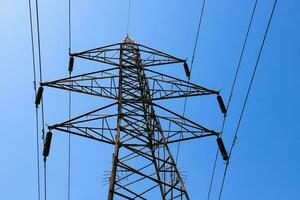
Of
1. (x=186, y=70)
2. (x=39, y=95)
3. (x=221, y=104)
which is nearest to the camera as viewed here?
(x=39, y=95)

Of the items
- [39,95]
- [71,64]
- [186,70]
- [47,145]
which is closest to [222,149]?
[47,145]

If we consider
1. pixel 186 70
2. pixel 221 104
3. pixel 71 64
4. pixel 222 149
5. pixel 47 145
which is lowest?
pixel 47 145

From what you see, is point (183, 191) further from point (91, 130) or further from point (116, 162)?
point (91, 130)

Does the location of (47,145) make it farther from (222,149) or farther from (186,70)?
(186,70)

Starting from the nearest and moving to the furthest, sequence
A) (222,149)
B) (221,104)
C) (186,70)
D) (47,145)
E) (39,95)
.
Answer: (47,145) < (222,149) < (39,95) < (221,104) < (186,70)

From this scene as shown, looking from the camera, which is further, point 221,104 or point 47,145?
point 221,104

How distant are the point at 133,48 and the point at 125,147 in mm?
8050

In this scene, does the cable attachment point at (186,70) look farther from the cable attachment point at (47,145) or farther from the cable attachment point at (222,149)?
the cable attachment point at (47,145)

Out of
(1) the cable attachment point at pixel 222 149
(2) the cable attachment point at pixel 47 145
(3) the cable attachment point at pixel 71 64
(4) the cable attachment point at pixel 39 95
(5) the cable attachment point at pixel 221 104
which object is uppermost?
(3) the cable attachment point at pixel 71 64

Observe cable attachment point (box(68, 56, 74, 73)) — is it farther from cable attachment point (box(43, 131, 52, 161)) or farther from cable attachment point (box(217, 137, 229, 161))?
cable attachment point (box(217, 137, 229, 161))

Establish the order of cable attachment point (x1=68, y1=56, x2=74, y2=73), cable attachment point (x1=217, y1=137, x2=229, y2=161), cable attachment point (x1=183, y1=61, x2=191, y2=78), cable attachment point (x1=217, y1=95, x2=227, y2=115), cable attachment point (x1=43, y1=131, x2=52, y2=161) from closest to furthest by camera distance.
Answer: cable attachment point (x1=43, y1=131, x2=52, y2=161) → cable attachment point (x1=217, y1=137, x2=229, y2=161) → cable attachment point (x1=217, y1=95, x2=227, y2=115) → cable attachment point (x1=183, y1=61, x2=191, y2=78) → cable attachment point (x1=68, y1=56, x2=74, y2=73)

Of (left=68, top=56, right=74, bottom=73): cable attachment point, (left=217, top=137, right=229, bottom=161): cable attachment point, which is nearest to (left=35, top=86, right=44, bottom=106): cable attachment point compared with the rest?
(left=68, top=56, right=74, bottom=73): cable attachment point

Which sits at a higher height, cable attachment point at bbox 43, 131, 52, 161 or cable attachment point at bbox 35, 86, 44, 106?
cable attachment point at bbox 35, 86, 44, 106

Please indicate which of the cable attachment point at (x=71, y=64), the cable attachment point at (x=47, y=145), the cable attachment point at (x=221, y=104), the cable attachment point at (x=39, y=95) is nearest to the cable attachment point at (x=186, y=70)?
the cable attachment point at (x=221, y=104)
